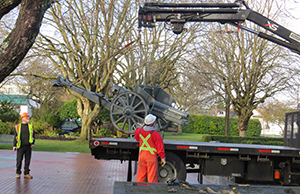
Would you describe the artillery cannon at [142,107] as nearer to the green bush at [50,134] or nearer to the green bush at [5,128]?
the green bush at [5,128]

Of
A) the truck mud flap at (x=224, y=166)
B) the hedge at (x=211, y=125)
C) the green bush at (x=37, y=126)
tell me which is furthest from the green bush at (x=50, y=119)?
the hedge at (x=211, y=125)

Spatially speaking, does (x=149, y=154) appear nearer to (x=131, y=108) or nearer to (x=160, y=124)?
(x=131, y=108)

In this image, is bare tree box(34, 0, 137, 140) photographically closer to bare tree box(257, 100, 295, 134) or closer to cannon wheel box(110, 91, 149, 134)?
cannon wheel box(110, 91, 149, 134)

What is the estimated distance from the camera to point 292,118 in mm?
8898

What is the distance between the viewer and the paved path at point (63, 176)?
801 cm

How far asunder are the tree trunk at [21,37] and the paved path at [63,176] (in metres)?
4.13

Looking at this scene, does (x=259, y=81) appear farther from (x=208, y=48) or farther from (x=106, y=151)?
(x=106, y=151)

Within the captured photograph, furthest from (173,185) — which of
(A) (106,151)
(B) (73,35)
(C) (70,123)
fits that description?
(C) (70,123)

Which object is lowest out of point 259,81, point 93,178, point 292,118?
point 93,178

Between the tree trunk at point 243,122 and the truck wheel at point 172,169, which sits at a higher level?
the tree trunk at point 243,122

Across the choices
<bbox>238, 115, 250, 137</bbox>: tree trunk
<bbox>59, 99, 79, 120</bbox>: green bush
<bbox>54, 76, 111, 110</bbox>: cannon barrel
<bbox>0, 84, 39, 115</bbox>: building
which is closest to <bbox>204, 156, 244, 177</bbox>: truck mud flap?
<bbox>54, 76, 111, 110</bbox>: cannon barrel

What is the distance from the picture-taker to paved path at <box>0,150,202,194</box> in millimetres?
8008

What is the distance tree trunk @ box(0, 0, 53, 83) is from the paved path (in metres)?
4.13

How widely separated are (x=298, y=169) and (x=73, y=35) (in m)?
14.1
